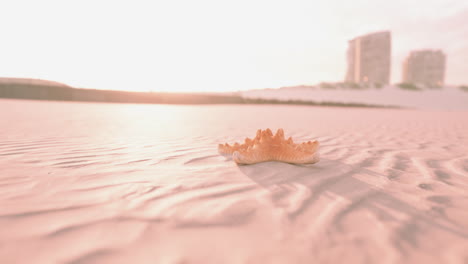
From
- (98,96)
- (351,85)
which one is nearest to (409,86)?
(351,85)

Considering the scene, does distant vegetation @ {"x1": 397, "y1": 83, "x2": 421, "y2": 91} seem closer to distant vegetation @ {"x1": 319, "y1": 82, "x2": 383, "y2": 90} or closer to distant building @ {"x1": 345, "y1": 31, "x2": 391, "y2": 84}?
distant vegetation @ {"x1": 319, "y1": 82, "x2": 383, "y2": 90}

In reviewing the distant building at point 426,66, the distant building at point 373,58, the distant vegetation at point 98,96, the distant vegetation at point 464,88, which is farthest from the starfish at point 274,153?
the distant building at point 426,66

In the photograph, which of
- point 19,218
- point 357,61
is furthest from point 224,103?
point 357,61

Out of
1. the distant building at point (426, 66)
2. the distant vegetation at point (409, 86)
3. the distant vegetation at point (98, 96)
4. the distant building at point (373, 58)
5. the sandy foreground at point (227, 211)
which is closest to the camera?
the sandy foreground at point (227, 211)

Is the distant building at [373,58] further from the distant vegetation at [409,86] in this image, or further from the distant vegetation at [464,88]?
the distant vegetation at [464,88]

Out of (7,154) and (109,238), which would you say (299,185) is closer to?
(109,238)

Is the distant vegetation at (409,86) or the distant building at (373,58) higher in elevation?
the distant building at (373,58)

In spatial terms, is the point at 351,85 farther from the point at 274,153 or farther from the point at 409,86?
the point at 274,153
